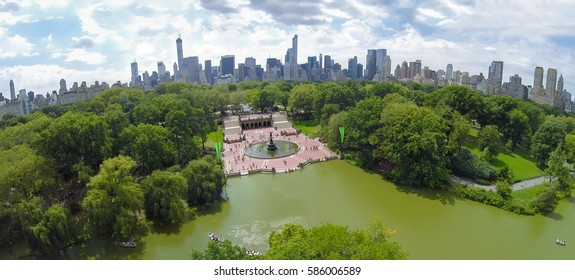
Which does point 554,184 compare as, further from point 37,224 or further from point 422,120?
point 37,224

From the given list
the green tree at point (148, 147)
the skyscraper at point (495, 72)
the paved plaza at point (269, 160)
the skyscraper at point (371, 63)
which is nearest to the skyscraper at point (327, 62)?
the skyscraper at point (371, 63)

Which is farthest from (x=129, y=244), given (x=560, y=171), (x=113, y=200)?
(x=560, y=171)

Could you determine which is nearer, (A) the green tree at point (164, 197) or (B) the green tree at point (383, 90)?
(A) the green tree at point (164, 197)

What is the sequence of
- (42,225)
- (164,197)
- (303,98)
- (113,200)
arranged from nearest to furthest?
(42,225)
(113,200)
(164,197)
(303,98)

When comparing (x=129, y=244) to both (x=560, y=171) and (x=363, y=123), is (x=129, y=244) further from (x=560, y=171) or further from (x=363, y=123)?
(x=560, y=171)

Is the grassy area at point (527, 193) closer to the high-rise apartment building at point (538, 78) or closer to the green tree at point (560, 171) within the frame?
the green tree at point (560, 171)

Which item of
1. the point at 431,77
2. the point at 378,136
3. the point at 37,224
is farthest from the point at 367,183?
the point at 431,77
